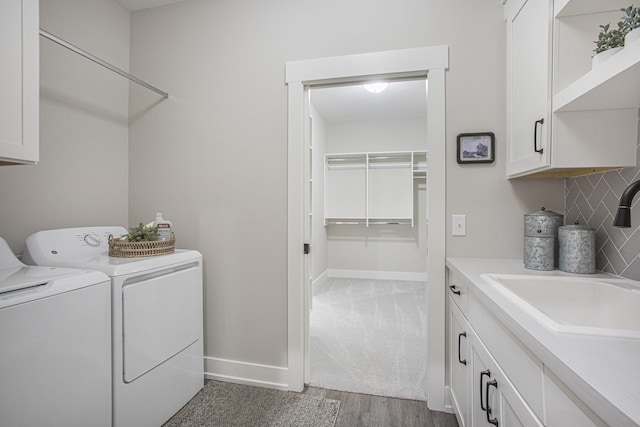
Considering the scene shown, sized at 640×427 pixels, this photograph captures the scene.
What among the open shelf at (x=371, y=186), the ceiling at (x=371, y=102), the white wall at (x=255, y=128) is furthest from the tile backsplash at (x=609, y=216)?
the open shelf at (x=371, y=186)

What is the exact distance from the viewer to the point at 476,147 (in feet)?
5.66

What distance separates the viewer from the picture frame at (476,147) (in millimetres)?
1712

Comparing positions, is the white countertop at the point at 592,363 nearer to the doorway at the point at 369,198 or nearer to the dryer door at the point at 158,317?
the dryer door at the point at 158,317

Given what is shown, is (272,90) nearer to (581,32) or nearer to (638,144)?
(581,32)

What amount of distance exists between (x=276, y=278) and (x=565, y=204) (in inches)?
69.3

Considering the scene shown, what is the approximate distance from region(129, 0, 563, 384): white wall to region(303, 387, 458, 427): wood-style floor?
501 millimetres

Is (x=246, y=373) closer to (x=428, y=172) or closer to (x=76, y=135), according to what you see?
(x=428, y=172)

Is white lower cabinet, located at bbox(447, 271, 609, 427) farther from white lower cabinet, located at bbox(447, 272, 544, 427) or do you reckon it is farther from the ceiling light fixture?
the ceiling light fixture

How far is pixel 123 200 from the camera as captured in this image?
2289 mm

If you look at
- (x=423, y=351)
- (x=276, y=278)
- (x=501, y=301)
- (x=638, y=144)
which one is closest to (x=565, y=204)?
(x=638, y=144)

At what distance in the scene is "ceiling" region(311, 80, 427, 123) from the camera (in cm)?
373

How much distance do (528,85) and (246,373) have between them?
237 centimetres

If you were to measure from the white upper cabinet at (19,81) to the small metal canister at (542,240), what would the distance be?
233 centimetres

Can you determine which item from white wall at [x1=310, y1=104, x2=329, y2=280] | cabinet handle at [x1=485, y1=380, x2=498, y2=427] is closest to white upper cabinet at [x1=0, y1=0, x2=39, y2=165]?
cabinet handle at [x1=485, y1=380, x2=498, y2=427]
